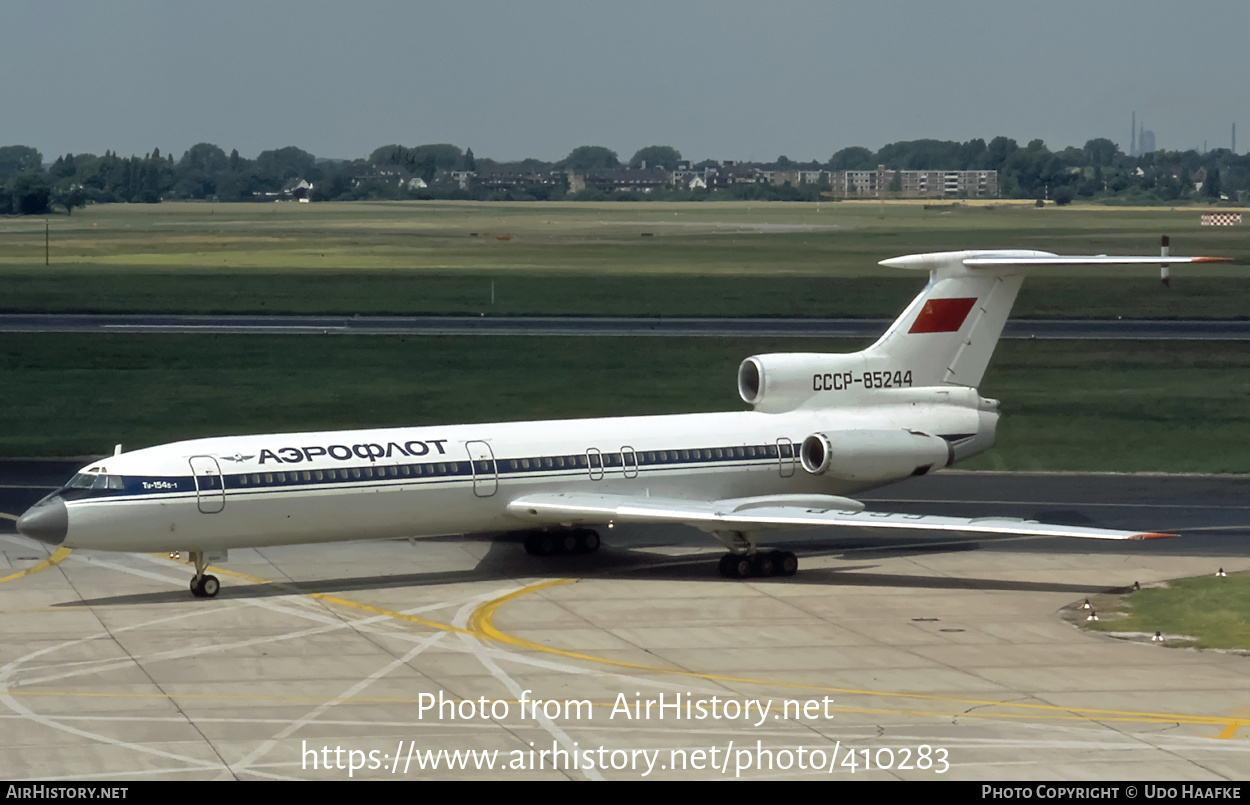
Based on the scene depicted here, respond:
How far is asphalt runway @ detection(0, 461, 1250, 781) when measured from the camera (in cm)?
2269

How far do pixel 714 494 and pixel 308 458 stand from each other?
9.33 meters

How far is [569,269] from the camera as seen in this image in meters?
130

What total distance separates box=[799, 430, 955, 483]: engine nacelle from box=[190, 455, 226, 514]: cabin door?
1327 cm

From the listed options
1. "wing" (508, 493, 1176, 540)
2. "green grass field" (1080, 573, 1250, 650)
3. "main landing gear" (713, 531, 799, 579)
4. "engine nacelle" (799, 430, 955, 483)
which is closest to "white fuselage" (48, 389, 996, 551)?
"engine nacelle" (799, 430, 955, 483)

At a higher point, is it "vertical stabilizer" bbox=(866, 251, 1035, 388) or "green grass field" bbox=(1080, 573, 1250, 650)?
"vertical stabilizer" bbox=(866, 251, 1035, 388)

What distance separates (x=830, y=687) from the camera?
1053 inches

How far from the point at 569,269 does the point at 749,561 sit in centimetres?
9462

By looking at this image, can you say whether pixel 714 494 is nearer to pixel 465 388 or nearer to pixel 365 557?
pixel 365 557

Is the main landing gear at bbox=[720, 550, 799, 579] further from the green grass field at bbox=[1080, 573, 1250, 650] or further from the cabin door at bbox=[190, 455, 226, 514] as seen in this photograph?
the cabin door at bbox=[190, 455, 226, 514]

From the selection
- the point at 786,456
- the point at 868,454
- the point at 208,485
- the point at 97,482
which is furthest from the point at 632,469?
the point at 97,482

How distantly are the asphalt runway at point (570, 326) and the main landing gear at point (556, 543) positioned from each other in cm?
4339

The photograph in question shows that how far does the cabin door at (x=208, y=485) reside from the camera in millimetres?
33125

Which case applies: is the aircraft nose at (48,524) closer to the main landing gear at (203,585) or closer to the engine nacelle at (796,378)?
the main landing gear at (203,585)
